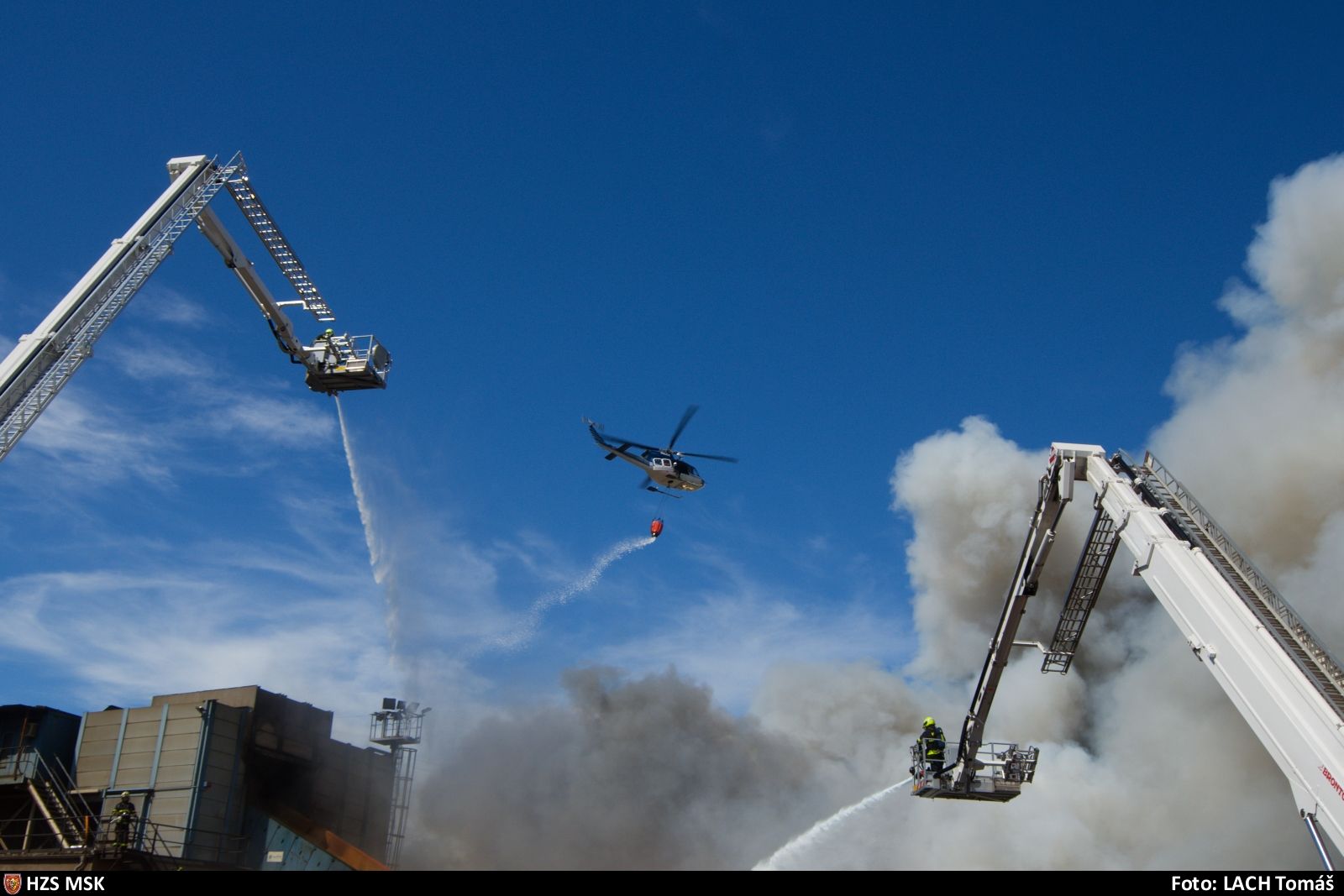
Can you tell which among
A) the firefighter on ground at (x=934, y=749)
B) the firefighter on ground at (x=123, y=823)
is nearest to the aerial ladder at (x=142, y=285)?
the firefighter on ground at (x=123, y=823)

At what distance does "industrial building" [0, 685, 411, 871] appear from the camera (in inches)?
1377

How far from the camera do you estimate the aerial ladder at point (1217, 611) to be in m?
16.5

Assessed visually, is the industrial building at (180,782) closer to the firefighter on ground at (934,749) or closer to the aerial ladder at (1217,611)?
the firefighter on ground at (934,749)

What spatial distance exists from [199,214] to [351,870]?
2363 cm

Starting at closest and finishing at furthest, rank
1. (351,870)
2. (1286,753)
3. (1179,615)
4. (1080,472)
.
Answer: (1286,753) < (1179,615) < (1080,472) < (351,870)

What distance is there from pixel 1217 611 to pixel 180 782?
32.9 metres

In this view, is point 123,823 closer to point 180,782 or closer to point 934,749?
point 180,782

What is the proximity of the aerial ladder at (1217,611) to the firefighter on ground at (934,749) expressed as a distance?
357 cm

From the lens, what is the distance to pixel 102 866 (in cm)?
2969

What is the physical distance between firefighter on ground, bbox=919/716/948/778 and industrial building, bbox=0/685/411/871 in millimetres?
20273

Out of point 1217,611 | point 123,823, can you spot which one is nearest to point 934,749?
point 1217,611

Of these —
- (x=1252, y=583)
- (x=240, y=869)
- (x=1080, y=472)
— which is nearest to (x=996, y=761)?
(x=1080, y=472)

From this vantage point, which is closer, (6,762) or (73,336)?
(73,336)

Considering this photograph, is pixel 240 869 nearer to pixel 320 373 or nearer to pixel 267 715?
pixel 267 715
